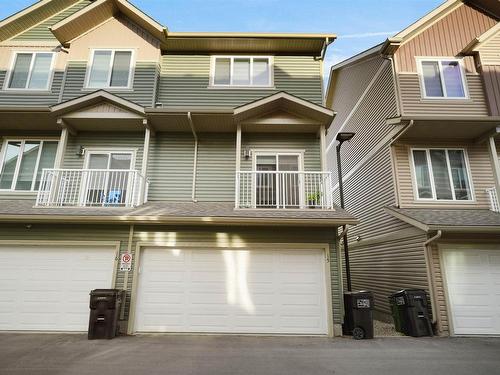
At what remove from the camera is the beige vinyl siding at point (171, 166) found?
848 cm

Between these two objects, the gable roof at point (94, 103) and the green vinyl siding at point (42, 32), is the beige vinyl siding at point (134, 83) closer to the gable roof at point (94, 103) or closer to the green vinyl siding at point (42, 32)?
the gable roof at point (94, 103)

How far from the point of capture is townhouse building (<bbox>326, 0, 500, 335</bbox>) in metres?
7.37

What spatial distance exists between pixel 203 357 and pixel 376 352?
320 centimetres

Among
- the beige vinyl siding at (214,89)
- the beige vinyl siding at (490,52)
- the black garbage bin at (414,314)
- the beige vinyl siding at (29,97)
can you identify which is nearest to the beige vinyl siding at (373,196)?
the black garbage bin at (414,314)

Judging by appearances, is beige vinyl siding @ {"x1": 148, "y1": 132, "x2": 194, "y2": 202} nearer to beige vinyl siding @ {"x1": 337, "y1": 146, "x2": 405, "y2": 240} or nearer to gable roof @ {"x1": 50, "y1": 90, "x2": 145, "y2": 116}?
gable roof @ {"x1": 50, "y1": 90, "x2": 145, "y2": 116}

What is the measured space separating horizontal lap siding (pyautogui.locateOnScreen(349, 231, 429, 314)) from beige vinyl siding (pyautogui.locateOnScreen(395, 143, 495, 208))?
1136 mm

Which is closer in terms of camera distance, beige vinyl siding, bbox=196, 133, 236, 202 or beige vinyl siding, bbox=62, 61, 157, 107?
beige vinyl siding, bbox=196, 133, 236, 202

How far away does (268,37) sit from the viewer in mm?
9234

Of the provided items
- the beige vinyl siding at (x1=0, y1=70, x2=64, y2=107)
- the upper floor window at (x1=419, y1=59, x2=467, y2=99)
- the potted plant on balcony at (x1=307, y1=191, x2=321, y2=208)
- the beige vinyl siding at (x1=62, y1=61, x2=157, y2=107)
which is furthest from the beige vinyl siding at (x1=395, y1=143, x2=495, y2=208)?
the beige vinyl siding at (x1=0, y1=70, x2=64, y2=107)

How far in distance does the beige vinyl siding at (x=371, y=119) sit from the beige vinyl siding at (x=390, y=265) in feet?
10.9

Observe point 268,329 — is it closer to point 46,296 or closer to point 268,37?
point 46,296

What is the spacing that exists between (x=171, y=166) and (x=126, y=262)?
118 inches

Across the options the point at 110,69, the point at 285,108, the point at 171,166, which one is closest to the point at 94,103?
the point at 110,69

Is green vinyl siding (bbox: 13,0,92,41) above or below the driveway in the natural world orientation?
above
